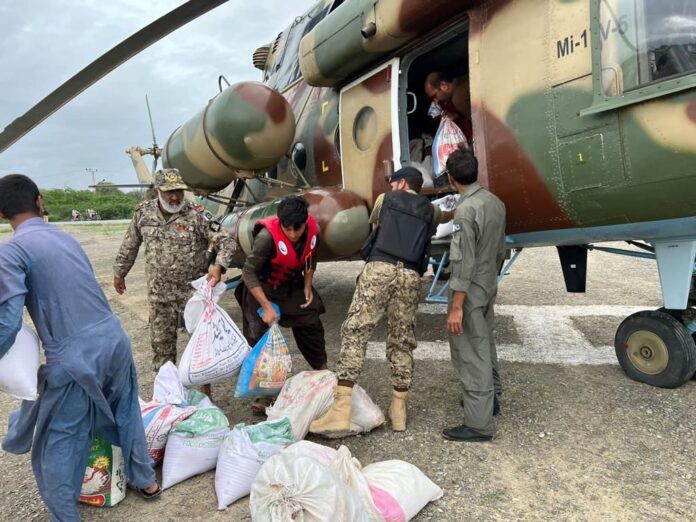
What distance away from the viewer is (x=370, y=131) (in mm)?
4227

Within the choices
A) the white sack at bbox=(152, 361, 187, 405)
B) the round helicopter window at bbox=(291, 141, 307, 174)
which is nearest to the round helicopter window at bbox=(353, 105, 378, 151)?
the round helicopter window at bbox=(291, 141, 307, 174)

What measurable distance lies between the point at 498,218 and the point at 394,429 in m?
1.42

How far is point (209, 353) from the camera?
303 centimetres

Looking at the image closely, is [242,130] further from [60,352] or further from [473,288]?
[60,352]

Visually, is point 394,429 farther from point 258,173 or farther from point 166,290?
point 258,173

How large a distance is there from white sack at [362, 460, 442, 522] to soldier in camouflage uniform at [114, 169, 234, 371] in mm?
1789

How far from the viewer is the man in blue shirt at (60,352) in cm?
201

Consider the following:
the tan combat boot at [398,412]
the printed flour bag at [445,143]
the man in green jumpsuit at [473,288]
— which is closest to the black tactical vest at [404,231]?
the man in green jumpsuit at [473,288]

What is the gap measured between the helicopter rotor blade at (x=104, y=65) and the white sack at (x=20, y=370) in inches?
64.1

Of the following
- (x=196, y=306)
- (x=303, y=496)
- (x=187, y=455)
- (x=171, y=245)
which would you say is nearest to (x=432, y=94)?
(x=171, y=245)

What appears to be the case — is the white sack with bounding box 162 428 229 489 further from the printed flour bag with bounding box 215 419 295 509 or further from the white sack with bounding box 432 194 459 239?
the white sack with bounding box 432 194 459 239

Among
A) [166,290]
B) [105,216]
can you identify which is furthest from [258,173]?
[105,216]

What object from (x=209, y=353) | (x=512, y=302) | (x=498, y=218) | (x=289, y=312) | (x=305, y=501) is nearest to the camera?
(x=305, y=501)

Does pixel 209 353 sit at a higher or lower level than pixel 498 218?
lower
